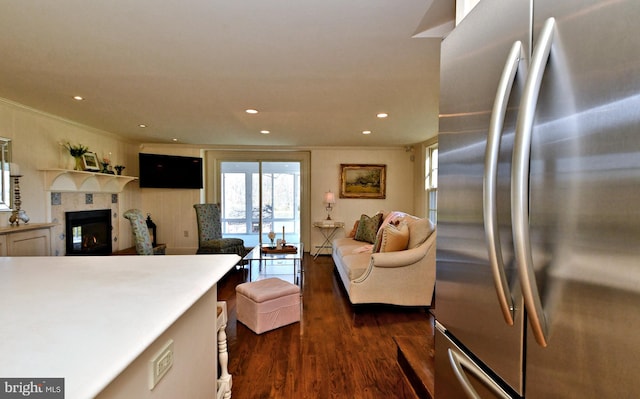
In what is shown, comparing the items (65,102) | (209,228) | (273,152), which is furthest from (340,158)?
(65,102)

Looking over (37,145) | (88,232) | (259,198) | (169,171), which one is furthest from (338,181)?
(37,145)

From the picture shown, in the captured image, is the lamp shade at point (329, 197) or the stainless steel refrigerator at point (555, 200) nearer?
the stainless steel refrigerator at point (555, 200)

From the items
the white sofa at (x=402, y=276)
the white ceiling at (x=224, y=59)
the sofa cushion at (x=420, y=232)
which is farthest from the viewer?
the sofa cushion at (x=420, y=232)

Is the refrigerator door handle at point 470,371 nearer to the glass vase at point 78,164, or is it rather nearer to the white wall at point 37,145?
the white wall at point 37,145

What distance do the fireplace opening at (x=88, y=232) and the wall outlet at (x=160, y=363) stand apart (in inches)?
171

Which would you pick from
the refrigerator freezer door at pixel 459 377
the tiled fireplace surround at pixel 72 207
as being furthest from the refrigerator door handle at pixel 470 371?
the tiled fireplace surround at pixel 72 207

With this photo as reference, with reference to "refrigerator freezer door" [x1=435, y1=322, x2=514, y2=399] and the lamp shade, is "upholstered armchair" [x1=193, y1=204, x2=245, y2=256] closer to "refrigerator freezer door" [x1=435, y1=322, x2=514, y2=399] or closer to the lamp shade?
the lamp shade

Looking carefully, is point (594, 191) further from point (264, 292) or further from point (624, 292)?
point (264, 292)

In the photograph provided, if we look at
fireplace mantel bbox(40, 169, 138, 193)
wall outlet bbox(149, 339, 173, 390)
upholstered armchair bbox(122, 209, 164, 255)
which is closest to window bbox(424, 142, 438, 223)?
upholstered armchair bbox(122, 209, 164, 255)

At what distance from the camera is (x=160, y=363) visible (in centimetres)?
82

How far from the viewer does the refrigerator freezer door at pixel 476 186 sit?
27.2 inches

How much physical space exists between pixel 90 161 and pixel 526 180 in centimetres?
538

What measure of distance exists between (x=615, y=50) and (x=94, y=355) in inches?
44.1

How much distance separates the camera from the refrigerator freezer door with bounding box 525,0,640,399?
1.52 feet
